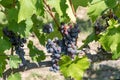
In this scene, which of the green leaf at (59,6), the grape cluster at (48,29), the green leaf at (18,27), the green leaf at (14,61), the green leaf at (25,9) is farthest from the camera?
the grape cluster at (48,29)

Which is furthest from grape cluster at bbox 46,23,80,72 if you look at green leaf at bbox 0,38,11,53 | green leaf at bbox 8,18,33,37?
green leaf at bbox 0,38,11,53

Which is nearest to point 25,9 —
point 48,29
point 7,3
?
point 7,3

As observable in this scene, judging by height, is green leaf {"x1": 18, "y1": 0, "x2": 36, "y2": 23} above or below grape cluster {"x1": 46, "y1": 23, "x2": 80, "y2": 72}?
above

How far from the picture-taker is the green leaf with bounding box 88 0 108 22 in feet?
6.92

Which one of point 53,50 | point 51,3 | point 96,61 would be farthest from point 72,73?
point 96,61

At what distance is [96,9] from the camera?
6.98 feet

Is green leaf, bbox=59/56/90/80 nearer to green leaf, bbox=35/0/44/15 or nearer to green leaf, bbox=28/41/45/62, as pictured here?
green leaf, bbox=35/0/44/15

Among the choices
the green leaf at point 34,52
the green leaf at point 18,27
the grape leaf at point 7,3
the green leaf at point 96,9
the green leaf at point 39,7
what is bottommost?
the green leaf at point 34,52

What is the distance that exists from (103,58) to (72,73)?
5.61 feet

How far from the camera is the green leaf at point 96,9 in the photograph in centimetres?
211

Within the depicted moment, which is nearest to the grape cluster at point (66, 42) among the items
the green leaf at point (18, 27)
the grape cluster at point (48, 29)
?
the grape cluster at point (48, 29)

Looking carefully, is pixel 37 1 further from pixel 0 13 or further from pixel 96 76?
pixel 96 76

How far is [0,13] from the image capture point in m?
2.84

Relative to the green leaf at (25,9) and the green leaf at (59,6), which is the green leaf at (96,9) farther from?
the green leaf at (25,9)
